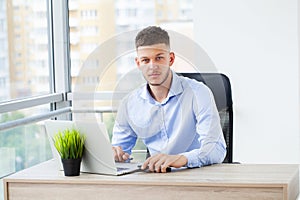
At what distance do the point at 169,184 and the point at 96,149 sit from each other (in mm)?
292

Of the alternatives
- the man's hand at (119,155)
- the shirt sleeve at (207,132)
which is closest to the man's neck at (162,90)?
the shirt sleeve at (207,132)

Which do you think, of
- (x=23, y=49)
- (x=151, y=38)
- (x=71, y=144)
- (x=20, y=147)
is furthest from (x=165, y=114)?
(x=23, y=49)

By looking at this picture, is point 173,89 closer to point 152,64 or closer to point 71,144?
point 152,64

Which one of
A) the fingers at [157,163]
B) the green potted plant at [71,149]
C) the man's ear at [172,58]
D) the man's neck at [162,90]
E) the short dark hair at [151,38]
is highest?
the short dark hair at [151,38]

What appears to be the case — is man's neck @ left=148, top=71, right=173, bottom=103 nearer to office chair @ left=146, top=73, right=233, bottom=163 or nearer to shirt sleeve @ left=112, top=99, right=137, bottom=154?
shirt sleeve @ left=112, top=99, right=137, bottom=154

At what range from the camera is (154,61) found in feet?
7.04

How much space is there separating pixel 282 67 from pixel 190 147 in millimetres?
1639

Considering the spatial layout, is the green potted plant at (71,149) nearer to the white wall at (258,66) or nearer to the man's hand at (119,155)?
the man's hand at (119,155)

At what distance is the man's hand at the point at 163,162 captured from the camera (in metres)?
2.05

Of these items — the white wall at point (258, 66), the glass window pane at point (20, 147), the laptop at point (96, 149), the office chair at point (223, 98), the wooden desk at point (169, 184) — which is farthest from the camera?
the white wall at point (258, 66)

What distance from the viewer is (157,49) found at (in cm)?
216

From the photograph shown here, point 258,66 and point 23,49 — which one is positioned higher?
point 23,49

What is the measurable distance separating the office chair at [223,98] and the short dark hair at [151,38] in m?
0.49

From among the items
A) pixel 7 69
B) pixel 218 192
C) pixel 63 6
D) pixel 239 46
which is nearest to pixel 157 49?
pixel 218 192
